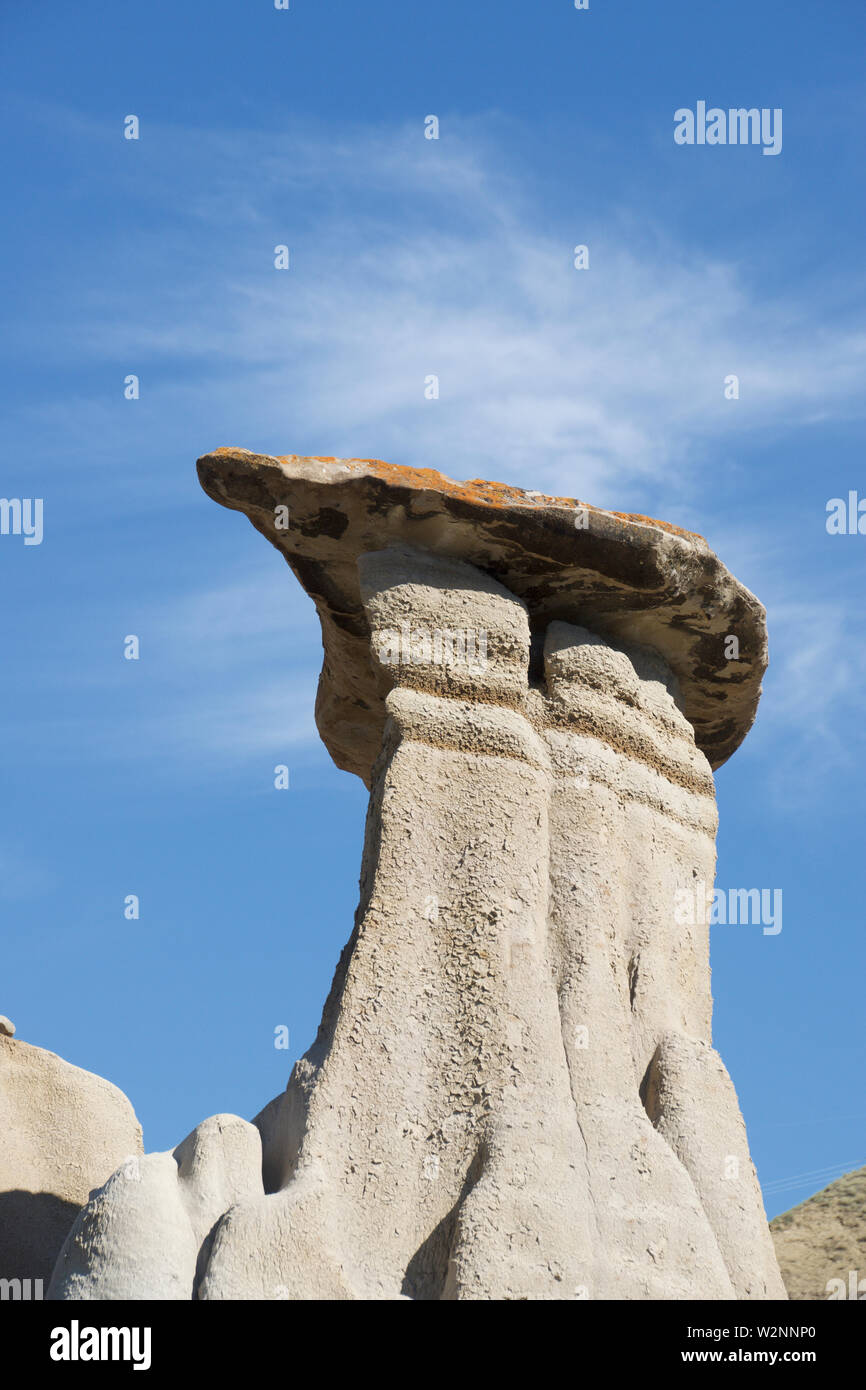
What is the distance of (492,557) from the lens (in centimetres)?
815

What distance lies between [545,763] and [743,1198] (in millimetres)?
2072

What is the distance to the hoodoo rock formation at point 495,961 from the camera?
637 centimetres

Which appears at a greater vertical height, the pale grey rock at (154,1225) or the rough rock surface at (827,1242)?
the rough rock surface at (827,1242)

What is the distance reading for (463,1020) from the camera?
7.00 metres

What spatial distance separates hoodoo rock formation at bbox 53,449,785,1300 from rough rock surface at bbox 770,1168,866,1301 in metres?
4.28

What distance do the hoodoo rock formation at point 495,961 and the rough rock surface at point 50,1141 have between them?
203cm

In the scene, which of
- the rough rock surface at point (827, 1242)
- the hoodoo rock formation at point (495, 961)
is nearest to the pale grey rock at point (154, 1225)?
the hoodoo rock formation at point (495, 961)

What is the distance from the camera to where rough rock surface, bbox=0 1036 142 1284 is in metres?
8.58

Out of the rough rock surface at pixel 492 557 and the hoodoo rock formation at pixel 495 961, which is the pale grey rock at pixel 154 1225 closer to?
the hoodoo rock formation at pixel 495 961

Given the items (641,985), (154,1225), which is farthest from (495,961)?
(154,1225)

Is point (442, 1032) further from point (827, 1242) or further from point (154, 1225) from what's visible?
point (827, 1242)
